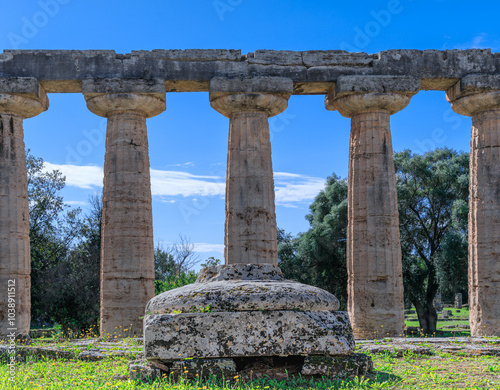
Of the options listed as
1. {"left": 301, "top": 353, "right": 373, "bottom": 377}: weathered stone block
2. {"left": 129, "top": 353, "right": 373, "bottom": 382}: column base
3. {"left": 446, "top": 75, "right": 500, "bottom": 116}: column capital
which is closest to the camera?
{"left": 129, "top": 353, "right": 373, "bottom": 382}: column base

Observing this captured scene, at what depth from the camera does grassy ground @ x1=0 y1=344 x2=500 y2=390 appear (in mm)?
7902

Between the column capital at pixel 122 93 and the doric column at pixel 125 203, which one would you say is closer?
the doric column at pixel 125 203

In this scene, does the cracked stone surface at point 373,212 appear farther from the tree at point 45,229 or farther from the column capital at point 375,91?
the tree at point 45,229

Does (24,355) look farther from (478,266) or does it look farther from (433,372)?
(478,266)

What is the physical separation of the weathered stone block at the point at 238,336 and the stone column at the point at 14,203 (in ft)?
37.0

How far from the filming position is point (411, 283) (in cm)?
3250

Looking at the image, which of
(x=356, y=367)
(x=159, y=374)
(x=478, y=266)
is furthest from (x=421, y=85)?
(x=159, y=374)

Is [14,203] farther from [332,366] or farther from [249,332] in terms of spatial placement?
[332,366]

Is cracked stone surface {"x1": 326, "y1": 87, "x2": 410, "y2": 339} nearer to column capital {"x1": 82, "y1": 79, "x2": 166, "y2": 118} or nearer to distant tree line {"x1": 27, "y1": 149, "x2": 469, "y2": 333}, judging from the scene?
column capital {"x1": 82, "y1": 79, "x2": 166, "y2": 118}

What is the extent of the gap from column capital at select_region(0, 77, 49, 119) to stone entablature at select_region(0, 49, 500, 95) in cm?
30

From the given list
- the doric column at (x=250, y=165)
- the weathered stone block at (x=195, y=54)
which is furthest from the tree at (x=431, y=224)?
the weathered stone block at (x=195, y=54)

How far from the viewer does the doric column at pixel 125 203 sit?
59.8 ft

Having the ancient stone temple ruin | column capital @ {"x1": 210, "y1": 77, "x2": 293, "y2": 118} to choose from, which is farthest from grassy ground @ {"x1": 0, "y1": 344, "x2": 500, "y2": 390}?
column capital @ {"x1": 210, "y1": 77, "x2": 293, "y2": 118}

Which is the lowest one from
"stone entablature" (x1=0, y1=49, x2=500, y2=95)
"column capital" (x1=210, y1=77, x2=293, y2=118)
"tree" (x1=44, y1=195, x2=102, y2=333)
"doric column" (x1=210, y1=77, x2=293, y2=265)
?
"tree" (x1=44, y1=195, x2=102, y2=333)
